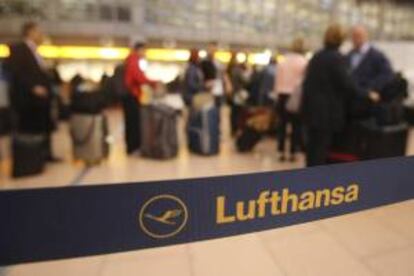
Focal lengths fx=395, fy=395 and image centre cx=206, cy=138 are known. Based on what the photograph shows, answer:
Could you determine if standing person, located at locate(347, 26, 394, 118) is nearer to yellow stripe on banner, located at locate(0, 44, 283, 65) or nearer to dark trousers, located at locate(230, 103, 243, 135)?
dark trousers, located at locate(230, 103, 243, 135)

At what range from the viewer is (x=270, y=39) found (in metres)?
24.2

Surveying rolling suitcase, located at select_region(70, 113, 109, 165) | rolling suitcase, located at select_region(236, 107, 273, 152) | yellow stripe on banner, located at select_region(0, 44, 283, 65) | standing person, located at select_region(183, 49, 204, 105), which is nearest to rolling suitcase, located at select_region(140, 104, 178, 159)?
rolling suitcase, located at select_region(70, 113, 109, 165)

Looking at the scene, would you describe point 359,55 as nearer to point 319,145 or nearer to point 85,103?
point 319,145

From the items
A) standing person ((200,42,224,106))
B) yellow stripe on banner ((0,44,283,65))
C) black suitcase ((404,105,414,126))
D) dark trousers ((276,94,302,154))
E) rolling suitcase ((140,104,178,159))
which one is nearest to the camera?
dark trousers ((276,94,302,154))

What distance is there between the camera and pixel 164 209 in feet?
5.48

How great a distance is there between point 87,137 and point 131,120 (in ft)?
2.38

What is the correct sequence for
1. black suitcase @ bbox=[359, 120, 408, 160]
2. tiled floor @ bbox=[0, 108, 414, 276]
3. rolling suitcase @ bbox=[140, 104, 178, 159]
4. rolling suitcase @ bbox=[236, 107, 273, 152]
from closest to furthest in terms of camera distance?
tiled floor @ bbox=[0, 108, 414, 276]
black suitcase @ bbox=[359, 120, 408, 160]
rolling suitcase @ bbox=[140, 104, 178, 159]
rolling suitcase @ bbox=[236, 107, 273, 152]

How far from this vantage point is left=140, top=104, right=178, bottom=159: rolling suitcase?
17.6 ft

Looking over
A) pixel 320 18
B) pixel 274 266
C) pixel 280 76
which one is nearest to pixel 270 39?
pixel 320 18

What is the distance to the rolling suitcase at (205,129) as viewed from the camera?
564 centimetres

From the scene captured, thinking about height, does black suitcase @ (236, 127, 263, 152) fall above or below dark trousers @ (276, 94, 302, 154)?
below

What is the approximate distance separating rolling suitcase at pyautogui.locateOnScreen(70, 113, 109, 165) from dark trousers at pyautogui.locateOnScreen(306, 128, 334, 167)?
9.23 feet

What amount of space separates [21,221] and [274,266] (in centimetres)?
168

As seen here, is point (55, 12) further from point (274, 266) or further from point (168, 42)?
point (274, 266)
